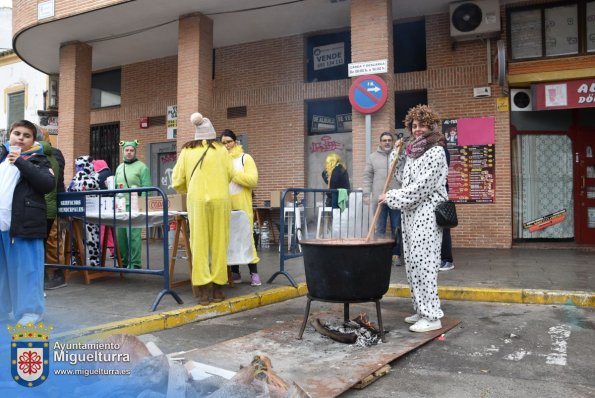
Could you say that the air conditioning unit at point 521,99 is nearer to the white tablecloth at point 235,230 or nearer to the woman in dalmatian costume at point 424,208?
the woman in dalmatian costume at point 424,208

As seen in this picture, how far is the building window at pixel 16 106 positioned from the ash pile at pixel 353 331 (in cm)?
2171

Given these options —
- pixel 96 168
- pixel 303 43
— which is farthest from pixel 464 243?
pixel 96 168

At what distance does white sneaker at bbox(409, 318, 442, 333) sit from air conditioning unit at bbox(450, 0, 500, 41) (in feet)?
22.2

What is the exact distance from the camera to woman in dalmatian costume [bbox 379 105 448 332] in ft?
14.2

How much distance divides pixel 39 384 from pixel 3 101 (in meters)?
23.7

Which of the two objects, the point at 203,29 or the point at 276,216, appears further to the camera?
the point at 276,216

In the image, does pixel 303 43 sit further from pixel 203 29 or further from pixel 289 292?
pixel 289 292

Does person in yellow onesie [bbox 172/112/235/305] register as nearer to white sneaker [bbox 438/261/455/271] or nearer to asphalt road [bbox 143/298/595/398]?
asphalt road [bbox 143/298/595/398]

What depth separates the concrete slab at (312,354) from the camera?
3209mm

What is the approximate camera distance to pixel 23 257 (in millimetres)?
4270

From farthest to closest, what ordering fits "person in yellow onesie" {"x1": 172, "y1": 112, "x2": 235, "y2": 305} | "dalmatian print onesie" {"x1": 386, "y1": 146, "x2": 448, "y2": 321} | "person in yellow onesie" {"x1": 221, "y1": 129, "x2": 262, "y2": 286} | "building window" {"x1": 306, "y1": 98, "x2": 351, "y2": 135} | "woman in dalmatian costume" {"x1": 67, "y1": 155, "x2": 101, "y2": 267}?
"building window" {"x1": 306, "y1": 98, "x2": 351, "y2": 135}
"woman in dalmatian costume" {"x1": 67, "y1": 155, "x2": 101, "y2": 267}
"person in yellow onesie" {"x1": 221, "y1": 129, "x2": 262, "y2": 286}
"person in yellow onesie" {"x1": 172, "y1": 112, "x2": 235, "y2": 305}
"dalmatian print onesie" {"x1": 386, "y1": 146, "x2": 448, "y2": 321}

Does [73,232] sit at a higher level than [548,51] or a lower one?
lower

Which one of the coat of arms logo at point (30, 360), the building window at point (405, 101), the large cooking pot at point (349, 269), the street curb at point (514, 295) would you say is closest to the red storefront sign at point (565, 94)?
the building window at point (405, 101)

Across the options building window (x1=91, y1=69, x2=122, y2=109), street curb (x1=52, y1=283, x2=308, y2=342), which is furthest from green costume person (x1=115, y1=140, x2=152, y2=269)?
building window (x1=91, y1=69, x2=122, y2=109)
